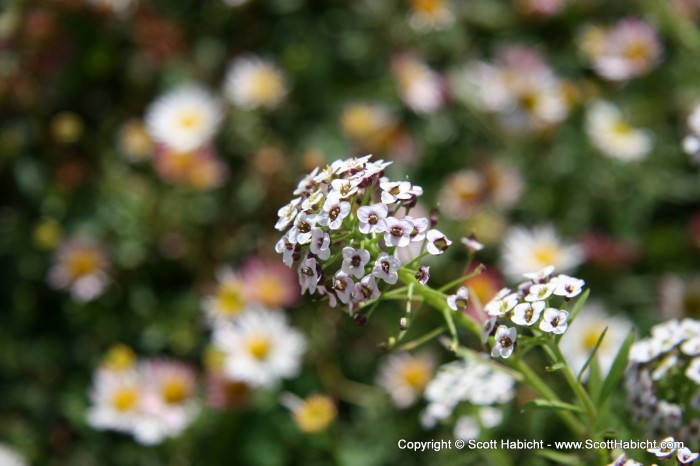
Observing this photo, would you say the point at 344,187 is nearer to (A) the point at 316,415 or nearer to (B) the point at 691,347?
(B) the point at 691,347

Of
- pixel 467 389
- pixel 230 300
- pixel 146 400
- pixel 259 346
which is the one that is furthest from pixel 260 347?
pixel 467 389

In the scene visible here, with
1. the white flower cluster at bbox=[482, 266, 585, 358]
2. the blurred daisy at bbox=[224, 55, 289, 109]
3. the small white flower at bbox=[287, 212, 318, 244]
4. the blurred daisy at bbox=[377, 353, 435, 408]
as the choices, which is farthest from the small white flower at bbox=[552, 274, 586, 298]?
the blurred daisy at bbox=[224, 55, 289, 109]

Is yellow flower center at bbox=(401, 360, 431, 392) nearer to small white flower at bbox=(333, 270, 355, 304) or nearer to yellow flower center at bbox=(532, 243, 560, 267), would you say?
yellow flower center at bbox=(532, 243, 560, 267)

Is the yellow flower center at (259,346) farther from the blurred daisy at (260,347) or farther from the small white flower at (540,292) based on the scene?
the small white flower at (540,292)

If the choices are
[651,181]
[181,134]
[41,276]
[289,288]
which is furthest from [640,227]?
[41,276]

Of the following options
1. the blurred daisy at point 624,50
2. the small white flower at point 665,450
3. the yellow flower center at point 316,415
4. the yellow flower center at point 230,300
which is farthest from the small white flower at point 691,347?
the blurred daisy at point 624,50

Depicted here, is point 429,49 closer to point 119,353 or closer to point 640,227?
point 640,227
